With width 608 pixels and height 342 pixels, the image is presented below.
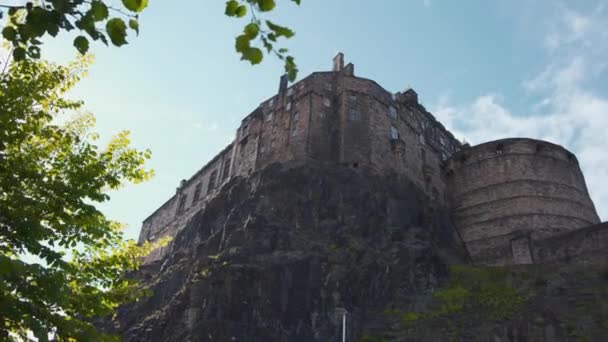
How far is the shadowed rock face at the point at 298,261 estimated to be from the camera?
70.1 feet

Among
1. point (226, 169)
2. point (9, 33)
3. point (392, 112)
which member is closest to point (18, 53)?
point (9, 33)

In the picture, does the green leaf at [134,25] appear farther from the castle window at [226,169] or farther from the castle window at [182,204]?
the castle window at [182,204]

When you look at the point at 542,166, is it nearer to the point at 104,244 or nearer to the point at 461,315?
the point at 461,315

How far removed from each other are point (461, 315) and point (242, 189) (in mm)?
15611

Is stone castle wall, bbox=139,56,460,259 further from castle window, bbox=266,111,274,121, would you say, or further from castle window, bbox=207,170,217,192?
castle window, bbox=207,170,217,192

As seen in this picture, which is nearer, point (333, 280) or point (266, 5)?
point (266, 5)

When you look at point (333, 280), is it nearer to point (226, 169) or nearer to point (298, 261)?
point (298, 261)

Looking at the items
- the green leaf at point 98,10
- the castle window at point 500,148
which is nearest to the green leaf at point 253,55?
the green leaf at point 98,10

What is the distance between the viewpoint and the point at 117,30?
4383mm

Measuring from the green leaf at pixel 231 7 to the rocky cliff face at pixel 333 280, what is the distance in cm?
1718

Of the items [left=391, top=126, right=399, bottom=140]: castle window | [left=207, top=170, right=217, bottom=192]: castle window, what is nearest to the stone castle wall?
[left=391, top=126, right=399, bottom=140]: castle window

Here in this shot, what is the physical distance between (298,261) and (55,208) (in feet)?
52.0

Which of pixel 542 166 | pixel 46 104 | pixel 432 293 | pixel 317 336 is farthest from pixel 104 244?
pixel 542 166

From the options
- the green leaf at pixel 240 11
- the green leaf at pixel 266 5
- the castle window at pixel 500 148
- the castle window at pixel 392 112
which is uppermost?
the castle window at pixel 392 112
